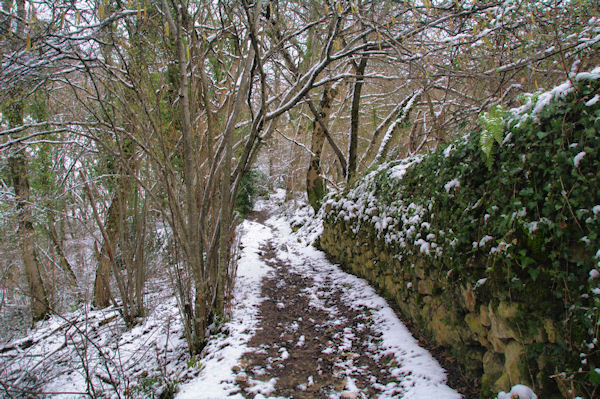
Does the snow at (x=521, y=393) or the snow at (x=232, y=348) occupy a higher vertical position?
the snow at (x=521, y=393)

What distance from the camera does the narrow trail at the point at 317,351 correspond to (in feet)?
8.64

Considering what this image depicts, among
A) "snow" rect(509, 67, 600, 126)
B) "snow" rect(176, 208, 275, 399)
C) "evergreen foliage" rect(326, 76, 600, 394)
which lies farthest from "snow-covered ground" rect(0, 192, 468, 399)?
"snow" rect(509, 67, 600, 126)

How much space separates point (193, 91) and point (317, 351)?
11.2 feet

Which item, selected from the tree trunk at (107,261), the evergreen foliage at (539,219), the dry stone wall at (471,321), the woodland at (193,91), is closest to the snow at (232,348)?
the woodland at (193,91)

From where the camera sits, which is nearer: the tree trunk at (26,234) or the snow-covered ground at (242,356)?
the snow-covered ground at (242,356)

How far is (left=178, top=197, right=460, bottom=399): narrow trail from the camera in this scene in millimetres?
2635

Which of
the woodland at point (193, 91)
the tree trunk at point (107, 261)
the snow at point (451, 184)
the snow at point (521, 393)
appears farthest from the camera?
the tree trunk at point (107, 261)

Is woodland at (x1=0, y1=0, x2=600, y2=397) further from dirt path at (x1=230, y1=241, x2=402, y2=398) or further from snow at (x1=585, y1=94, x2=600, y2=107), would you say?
dirt path at (x1=230, y1=241, x2=402, y2=398)

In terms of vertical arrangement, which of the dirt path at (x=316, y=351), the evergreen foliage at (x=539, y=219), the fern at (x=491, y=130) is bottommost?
the dirt path at (x=316, y=351)

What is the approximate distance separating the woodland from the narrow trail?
640 mm

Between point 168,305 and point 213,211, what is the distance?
271 cm

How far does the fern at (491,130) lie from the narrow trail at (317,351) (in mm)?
1809

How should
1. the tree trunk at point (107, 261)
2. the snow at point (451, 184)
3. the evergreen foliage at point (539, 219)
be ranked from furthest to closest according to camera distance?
the tree trunk at point (107, 261), the snow at point (451, 184), the evergreen foliage at point (539, 219)

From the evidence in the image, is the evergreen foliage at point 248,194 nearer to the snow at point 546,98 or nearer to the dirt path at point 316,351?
the dirt path at point 316,351
